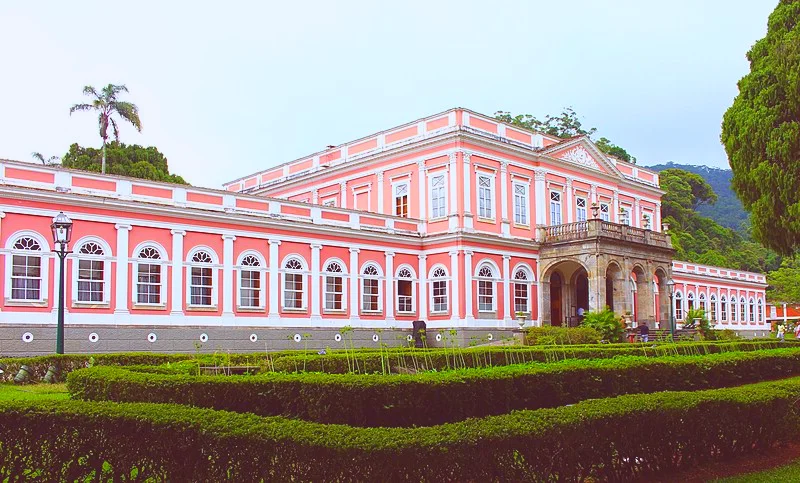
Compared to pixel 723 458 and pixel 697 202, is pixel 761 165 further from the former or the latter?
pixel 697 202

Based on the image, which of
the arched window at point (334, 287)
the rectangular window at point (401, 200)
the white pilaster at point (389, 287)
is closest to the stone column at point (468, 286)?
the white pilaster at point (389, 287)

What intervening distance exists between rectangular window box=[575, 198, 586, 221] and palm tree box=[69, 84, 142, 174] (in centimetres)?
2269

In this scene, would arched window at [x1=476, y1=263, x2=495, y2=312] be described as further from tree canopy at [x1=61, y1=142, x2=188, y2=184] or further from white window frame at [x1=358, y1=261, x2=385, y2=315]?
tree canopy at [x1=61, y1=142, x2=188, y2=184]

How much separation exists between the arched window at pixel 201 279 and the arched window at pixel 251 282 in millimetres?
1128

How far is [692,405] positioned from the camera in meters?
7.89

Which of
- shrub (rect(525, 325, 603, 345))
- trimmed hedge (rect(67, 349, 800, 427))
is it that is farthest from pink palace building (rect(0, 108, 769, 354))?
trimmed hedge (rect(67, 349, 800, 427))

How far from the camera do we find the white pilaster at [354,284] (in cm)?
2856

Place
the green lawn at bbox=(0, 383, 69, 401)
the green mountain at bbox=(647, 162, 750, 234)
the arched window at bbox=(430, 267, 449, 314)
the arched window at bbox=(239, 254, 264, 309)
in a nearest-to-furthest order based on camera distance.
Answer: the green lawn at bbox=(0, 383, 69, 401)
the arched window at bbox=(239, 254, 264, 309)
the arched window at bbox=(430, 267, 449, 314)
the green mountain at bbox=(647, 162, 750, 234)

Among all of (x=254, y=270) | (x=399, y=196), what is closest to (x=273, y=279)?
(x=254, y=270)

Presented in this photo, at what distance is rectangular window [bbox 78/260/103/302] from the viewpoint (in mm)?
21844

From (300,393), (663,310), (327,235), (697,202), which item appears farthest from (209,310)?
(697,202)

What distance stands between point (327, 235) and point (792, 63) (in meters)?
16.0

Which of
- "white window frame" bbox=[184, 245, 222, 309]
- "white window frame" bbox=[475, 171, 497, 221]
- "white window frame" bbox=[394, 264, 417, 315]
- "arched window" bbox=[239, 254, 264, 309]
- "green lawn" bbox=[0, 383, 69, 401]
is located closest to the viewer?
"green lawn" bbox=[0, 383, 69, 401]

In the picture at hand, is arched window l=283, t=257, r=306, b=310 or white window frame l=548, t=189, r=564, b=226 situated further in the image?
white window frame l=548, t=189, r=564, b=226
